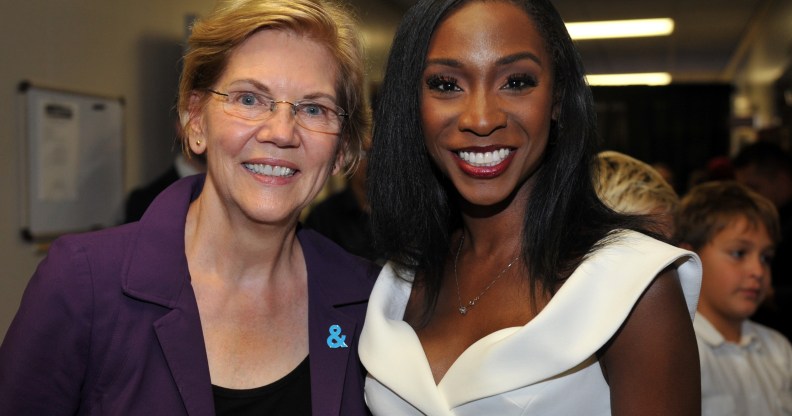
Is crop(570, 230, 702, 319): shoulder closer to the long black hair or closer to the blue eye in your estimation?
the long black hair

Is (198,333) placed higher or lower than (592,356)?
lower

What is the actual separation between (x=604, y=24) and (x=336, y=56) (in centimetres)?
794

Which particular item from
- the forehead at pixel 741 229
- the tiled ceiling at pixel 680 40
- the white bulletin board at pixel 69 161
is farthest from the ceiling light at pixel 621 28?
the forehead at pixel 741 229

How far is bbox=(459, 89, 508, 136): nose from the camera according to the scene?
63.8 inches

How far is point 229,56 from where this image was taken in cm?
182

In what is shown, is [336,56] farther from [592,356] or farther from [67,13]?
[67,13]

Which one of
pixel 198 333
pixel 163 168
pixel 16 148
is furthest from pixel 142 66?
pixel 198 333

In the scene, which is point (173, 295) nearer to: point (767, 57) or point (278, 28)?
point (278, 28)

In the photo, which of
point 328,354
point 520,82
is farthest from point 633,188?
point 328,354

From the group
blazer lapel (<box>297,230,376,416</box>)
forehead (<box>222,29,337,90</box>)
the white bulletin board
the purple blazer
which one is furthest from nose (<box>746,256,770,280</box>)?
the white bulletin board

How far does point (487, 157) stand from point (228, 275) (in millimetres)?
677

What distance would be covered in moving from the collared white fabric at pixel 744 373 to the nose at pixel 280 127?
1.40 metres

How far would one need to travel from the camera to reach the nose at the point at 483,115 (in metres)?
1.62

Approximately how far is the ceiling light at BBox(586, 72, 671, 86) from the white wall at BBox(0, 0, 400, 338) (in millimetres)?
9710
